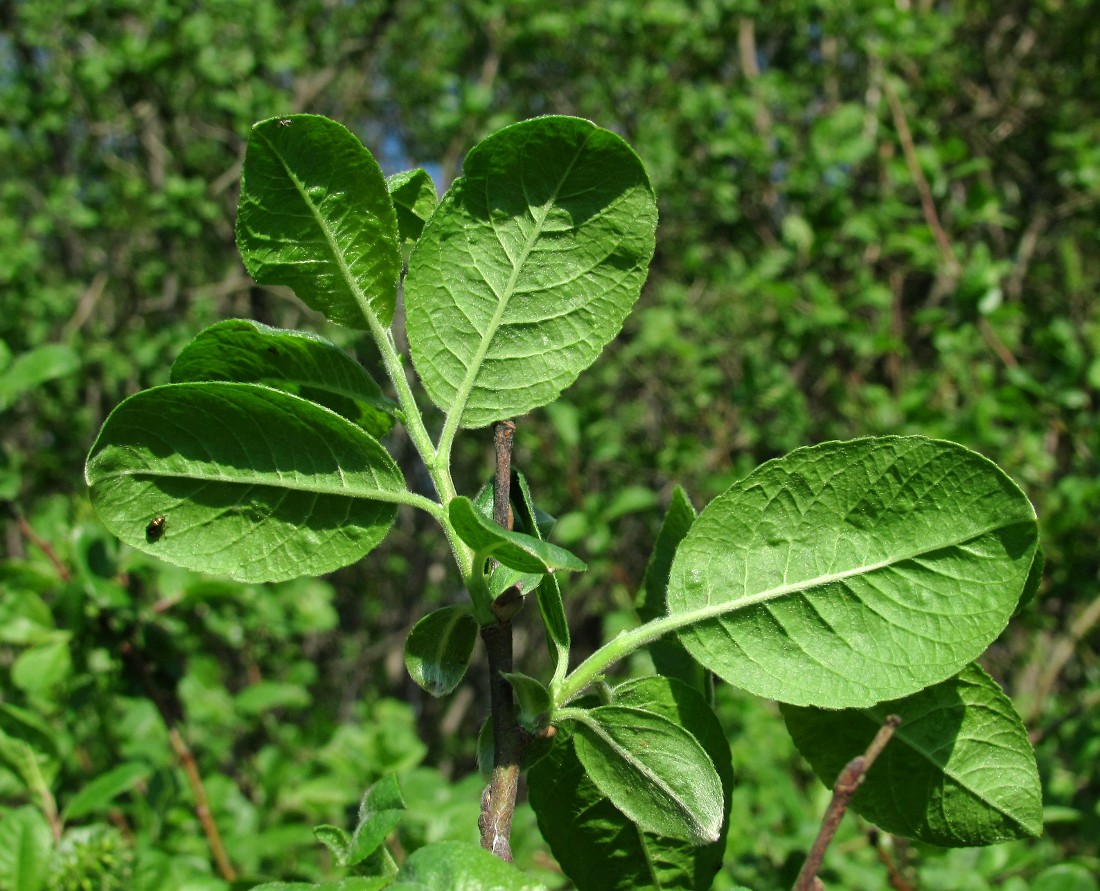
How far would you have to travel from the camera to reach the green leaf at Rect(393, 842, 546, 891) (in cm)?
49

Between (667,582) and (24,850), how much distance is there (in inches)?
34.8

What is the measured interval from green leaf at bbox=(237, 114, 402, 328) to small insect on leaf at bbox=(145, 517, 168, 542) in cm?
17

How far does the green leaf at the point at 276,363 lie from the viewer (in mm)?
634

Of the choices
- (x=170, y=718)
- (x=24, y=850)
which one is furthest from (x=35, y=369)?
(x=24, y=850)

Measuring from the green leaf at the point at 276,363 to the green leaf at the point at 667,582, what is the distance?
0.72 feet

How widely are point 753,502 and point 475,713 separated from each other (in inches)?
263

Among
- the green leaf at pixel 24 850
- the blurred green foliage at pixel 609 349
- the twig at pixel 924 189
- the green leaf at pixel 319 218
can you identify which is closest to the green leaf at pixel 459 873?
the green leaf at pixel 319 218

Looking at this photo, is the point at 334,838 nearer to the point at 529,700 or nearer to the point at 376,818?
the point at 376,818

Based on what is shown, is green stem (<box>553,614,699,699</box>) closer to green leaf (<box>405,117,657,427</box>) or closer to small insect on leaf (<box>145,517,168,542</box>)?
green leaf (<box>405,117,657,427</box>)

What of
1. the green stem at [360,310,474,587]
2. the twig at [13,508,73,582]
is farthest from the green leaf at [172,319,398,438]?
the twig at [13,508,73,582]

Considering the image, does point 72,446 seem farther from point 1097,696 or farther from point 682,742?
point 682,742

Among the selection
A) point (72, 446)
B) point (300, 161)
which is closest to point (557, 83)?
point (72, 446)

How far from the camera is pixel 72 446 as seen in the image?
395 centimetres

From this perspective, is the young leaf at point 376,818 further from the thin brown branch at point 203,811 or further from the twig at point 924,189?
the twig at point 924,189
